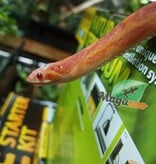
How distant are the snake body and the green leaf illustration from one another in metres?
0.10

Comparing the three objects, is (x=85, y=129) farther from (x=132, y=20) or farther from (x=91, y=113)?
(x=132, y=20)

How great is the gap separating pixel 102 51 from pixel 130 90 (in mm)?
146

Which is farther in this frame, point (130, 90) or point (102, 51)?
point (130, 90)

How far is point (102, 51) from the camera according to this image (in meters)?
0.74

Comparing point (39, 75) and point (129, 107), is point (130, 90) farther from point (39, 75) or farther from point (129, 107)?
point (39, 75)

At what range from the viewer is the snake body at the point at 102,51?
0.73 meters

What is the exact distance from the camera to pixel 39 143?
1.67 metres

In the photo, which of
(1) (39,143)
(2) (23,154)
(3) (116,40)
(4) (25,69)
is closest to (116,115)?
(3) (116,40)

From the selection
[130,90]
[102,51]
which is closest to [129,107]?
[130,90]

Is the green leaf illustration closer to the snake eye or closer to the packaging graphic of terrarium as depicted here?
the packaging graphic of terrarium

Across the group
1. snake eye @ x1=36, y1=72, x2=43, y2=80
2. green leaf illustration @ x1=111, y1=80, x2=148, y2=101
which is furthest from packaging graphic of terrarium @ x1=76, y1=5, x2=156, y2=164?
snake eye @ x1=36, y1=72, x2=43, y2=80

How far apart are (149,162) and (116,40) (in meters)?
0.24

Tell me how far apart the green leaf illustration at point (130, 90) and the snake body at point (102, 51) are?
0.10 metres

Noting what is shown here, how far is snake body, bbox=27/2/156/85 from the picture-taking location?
73cm
